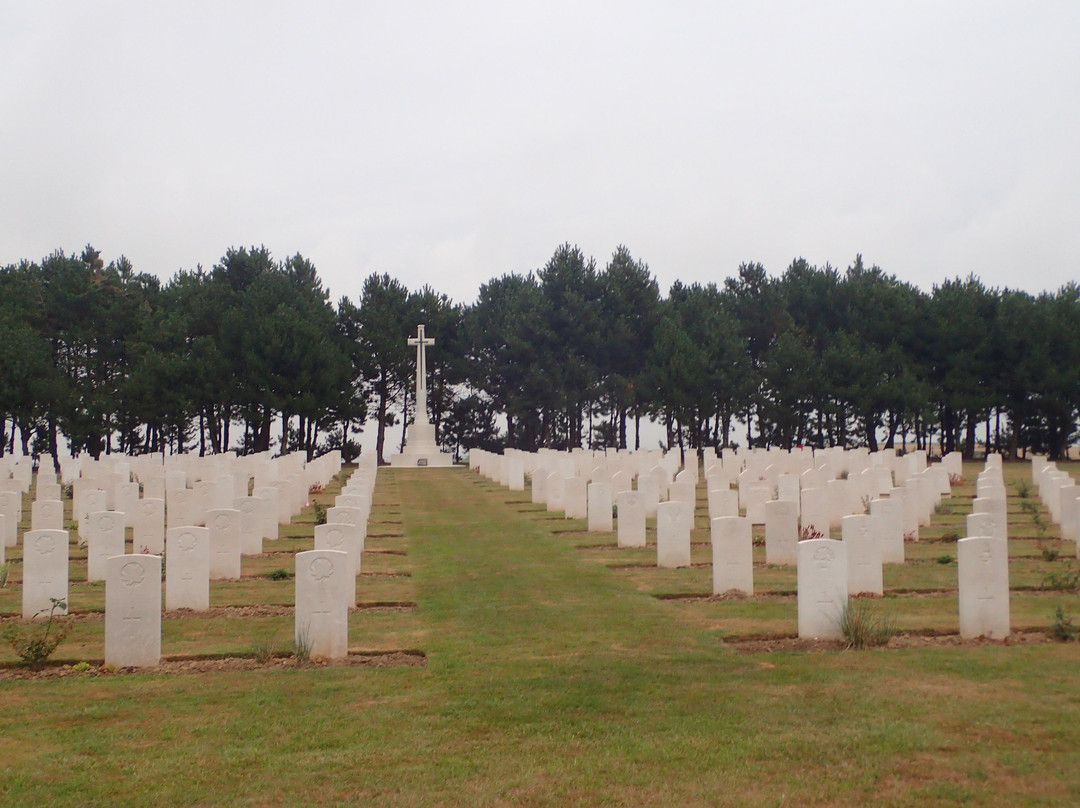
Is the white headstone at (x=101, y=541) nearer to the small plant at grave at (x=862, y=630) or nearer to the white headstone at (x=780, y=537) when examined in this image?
the white headstone at (x=780, y=537)

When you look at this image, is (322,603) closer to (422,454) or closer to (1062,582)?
(1062,582)

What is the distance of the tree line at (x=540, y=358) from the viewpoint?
44.3 metres

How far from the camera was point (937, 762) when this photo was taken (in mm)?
5512

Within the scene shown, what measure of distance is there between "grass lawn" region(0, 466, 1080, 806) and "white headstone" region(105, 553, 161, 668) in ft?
1.73

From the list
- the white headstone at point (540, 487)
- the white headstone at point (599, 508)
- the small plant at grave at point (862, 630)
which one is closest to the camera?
the small plant at grave at point (862, 630)

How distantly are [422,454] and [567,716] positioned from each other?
39.6 m

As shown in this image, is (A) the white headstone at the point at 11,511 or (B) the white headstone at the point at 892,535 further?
(A) the white headstone at the point at 11,511

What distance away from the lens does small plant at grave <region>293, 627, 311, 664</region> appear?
8141 mm

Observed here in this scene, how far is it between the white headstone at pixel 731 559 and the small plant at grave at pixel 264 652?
4850 mm

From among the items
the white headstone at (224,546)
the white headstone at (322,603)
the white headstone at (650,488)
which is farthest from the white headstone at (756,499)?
the white headstone at (322,603)

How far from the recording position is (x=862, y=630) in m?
8.42

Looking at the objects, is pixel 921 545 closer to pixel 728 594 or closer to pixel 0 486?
pixel 728 594

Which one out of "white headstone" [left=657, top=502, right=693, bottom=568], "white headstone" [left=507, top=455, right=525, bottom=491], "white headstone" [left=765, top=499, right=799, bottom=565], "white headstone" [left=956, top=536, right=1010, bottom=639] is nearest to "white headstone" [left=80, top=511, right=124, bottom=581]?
"white headstone" [left=657, top=502, right=693, bottom=568]

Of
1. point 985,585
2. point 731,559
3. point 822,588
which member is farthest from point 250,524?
point 985,585
